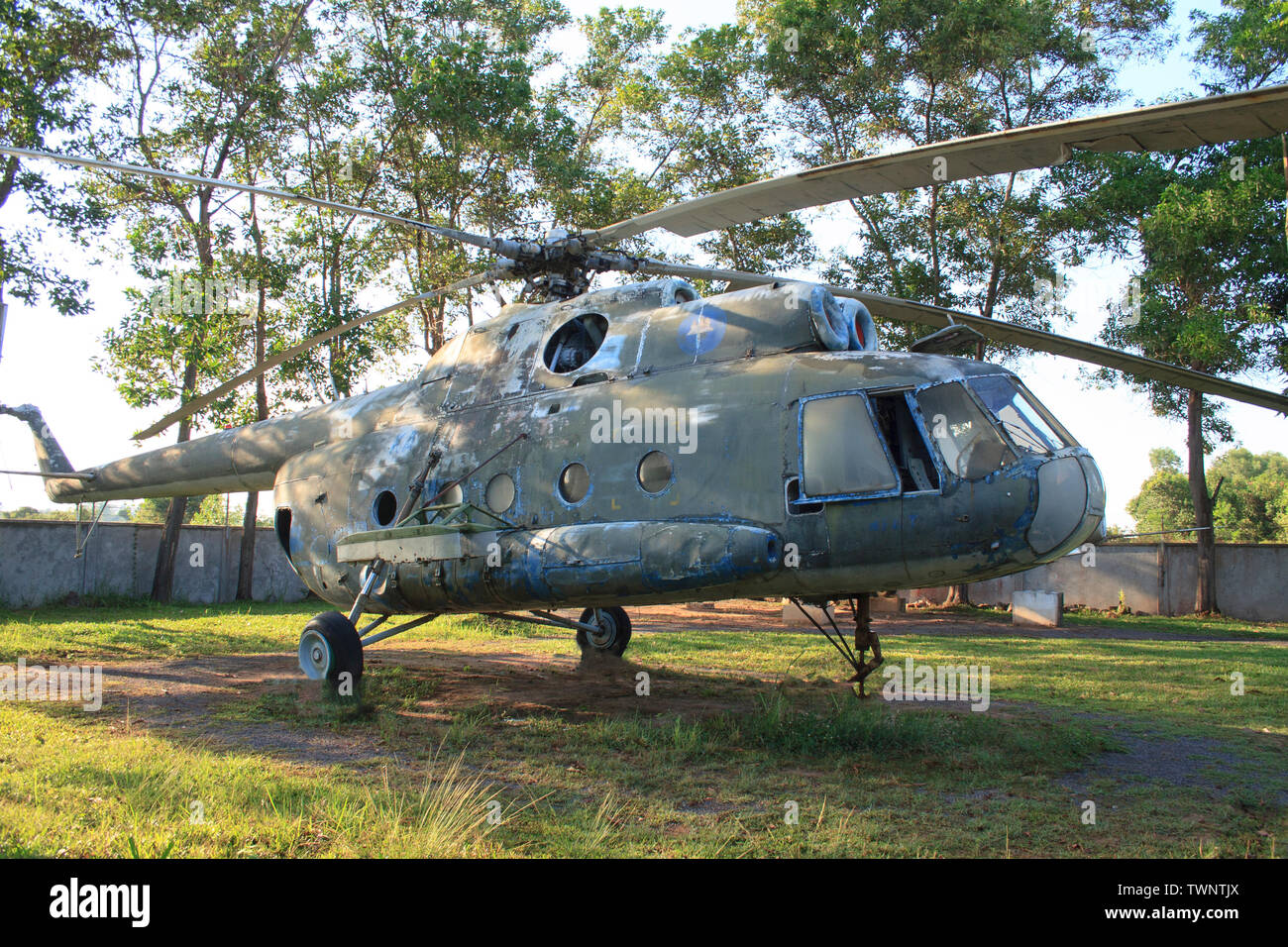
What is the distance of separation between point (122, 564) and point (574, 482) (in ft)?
66.4

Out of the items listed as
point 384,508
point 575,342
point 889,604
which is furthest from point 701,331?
point 889,604

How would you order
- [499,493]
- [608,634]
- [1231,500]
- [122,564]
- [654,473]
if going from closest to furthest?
[654,473]
[499,493]
[608,634]
[122,564]
[1231,500]

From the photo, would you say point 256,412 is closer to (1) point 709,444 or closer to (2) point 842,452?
(1) point 709,444

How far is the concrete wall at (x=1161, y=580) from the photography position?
25.5 metres

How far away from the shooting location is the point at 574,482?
27.0 feet

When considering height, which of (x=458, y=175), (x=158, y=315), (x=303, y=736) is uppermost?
(x=458, y=175)

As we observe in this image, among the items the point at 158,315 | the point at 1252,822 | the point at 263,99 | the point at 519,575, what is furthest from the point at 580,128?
the point at 1252,822

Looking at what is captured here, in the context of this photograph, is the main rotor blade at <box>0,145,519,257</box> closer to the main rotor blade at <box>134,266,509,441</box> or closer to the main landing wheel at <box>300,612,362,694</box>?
the main rotor blade at <box>134,266,509,441</box>

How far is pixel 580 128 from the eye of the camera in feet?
102
